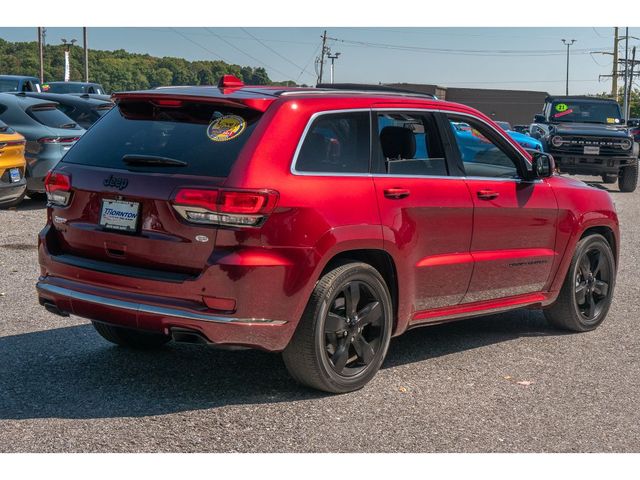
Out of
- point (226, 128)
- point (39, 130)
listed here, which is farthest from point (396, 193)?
point (39, 130)

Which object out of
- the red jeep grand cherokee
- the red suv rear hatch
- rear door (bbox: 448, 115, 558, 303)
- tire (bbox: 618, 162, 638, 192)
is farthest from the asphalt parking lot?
tire (bbox: 618, 162, 638, 192)

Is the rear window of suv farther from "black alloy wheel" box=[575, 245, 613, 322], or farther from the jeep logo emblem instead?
"black alloy wheel" box=[575, 245, 613, 322]

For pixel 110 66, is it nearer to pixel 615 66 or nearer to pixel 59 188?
pixel 615 66

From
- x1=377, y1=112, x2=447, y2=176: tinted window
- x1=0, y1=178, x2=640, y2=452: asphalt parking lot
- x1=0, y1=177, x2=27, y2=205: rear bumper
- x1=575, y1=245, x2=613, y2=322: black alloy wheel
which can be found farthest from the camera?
x1=0, y1=177, x2=27, y2=205: rear bumper

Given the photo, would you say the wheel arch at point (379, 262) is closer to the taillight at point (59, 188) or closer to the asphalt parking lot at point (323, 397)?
the asphalt parking lot at point (323, 397)

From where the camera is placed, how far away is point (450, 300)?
6.41 m

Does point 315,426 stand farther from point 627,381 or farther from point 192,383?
point 627,381

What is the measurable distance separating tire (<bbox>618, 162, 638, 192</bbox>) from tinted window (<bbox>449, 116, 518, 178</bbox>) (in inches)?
644

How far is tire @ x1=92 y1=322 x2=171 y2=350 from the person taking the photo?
645cm

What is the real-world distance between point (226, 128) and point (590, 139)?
17701mm

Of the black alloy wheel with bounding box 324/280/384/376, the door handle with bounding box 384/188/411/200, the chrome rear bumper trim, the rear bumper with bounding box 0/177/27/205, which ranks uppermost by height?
the door handle with bounding box 384/188/411/200

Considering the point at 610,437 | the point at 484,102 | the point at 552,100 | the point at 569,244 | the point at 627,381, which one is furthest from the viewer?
the point at 484,102

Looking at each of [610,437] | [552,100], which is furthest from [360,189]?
[552,100]

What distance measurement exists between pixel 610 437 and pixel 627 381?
124 cm
